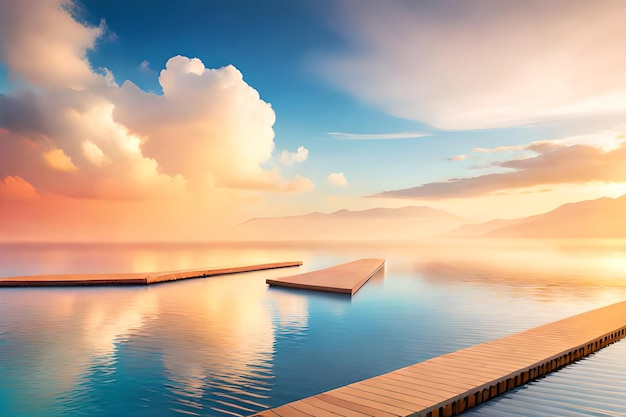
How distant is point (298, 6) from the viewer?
88.6ft

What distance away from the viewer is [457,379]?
6.61 m

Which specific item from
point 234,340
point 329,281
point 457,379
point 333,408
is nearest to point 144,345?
point 234,340

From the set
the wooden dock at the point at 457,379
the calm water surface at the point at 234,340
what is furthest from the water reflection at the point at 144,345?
the wooden dock at the point at 457,379

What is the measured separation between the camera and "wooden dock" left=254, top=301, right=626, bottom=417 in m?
5.51

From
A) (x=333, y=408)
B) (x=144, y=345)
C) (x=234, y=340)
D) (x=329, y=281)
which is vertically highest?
(x=329, y=281)

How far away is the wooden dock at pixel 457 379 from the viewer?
5.51 metres

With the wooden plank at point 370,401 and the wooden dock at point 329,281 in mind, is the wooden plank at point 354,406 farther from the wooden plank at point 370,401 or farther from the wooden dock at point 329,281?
the wooden dock at point 329,281

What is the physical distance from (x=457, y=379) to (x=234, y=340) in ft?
20.0

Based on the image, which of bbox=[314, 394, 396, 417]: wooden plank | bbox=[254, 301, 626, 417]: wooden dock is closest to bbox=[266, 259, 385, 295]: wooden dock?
bbox=[254, 301, 626, 417]: wooden dock

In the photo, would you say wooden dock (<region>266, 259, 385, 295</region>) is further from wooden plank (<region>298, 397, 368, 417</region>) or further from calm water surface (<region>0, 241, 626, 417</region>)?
wooden plank (<region>298, 397, 368, 417</region>)

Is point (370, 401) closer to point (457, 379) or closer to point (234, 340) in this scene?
point (457, 379)

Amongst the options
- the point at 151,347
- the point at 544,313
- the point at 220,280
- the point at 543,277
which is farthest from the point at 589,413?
the point at 543,277

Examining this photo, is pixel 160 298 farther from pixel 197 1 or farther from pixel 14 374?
pixel 197 1

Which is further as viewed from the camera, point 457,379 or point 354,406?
point 457,379
